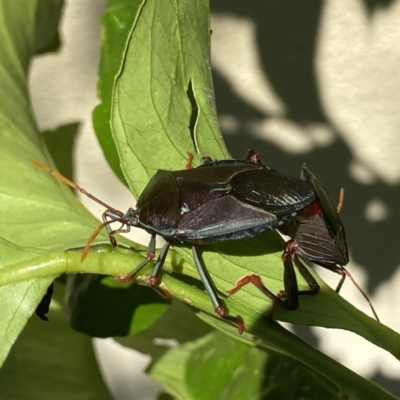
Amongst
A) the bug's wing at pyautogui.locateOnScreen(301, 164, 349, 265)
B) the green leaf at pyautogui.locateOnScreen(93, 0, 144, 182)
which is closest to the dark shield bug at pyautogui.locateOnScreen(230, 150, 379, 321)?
the bug's wing at pyautogui.locateOnScreen(301, 164, 349, 265)

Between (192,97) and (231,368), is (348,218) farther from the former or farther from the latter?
(192,97)

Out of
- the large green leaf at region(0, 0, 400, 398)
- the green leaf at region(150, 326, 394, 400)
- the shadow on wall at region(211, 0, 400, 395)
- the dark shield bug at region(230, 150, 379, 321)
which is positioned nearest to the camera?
the large green leaf at region(0, 0, 400, 398)

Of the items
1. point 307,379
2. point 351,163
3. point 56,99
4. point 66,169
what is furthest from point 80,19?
point 307,379

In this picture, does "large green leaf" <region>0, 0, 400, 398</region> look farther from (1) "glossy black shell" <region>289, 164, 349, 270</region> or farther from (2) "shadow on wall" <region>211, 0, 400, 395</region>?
(2) "shadow on wall" <region>211, 0, 400, 395</region>

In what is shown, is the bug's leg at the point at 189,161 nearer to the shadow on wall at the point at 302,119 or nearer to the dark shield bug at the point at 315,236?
the dark shield bug at the point at 315,236

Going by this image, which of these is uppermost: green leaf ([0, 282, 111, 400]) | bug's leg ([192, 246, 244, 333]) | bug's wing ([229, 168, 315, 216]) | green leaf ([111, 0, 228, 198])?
green leaf ([111, 0, 228, 198])

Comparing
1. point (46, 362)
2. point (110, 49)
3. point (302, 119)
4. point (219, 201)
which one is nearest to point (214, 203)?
point (219, 201)
